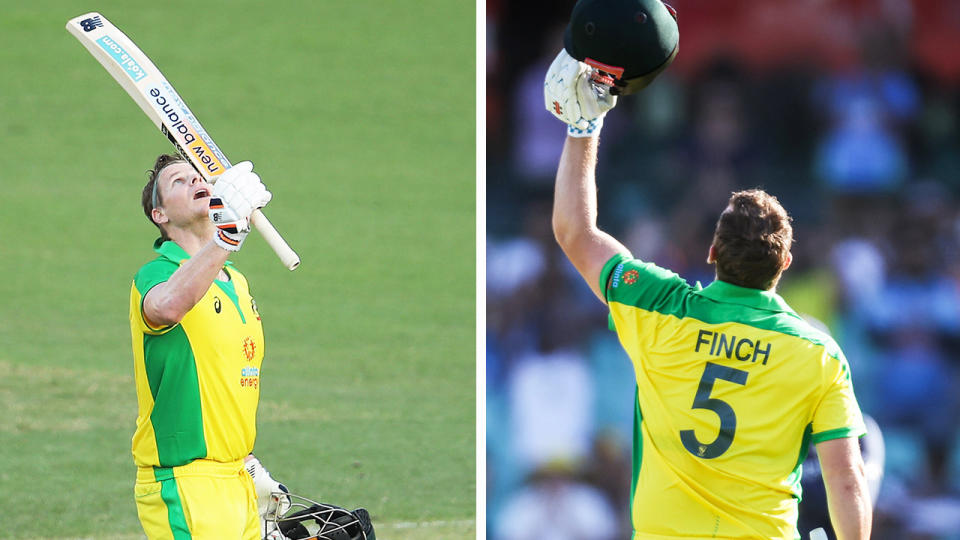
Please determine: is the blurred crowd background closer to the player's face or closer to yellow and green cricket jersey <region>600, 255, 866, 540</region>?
the player's face

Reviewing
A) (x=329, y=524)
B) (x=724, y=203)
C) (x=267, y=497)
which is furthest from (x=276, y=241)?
(x=724, y=203)

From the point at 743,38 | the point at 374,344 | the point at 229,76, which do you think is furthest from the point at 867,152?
the point at 229,76

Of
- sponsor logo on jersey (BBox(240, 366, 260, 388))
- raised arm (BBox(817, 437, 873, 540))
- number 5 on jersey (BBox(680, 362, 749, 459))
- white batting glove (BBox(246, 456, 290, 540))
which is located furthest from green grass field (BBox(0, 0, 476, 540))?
raised arm (BBox(817, 437, 873, 540))

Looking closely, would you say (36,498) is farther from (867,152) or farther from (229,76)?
(229,76)

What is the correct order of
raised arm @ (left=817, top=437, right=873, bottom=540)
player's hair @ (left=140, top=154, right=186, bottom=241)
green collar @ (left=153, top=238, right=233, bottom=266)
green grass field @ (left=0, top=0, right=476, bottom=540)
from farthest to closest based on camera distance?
green grass field @ (left=0, top=0, right=476, bottom=540) → player's hair @ (left=140, top=154, right=186, bottom=241) → green collar @ (left=153, top=238, right=233, bottom=266) → raised arm @ (left=817, top=437, right=873, bottom=540)

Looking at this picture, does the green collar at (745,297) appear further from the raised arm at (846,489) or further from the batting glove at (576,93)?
the batting glove at (576,93)

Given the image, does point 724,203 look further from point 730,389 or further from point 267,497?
point 730,389

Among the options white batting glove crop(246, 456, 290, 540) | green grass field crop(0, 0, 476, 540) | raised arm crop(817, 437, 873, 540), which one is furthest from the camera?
green grass field crop(0, 0, 476, 540)
